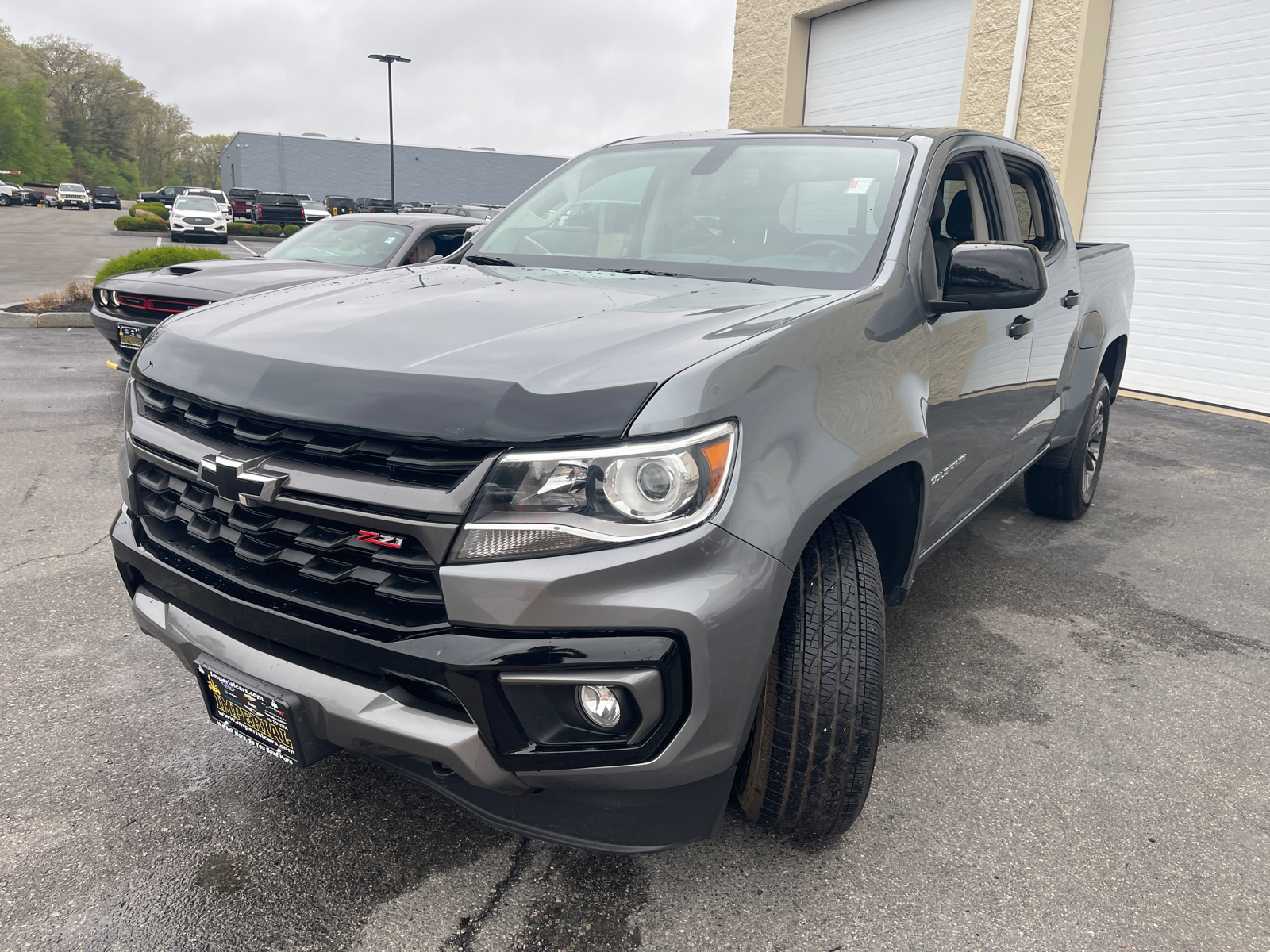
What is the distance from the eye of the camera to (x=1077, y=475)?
458 cm

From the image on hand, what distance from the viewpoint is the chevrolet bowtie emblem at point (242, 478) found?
1.71 metres

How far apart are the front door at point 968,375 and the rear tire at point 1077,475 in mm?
1355

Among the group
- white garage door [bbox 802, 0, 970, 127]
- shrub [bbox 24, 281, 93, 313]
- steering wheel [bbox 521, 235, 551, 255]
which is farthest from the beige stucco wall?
shrub [bbox 24, 281, 93, 313]

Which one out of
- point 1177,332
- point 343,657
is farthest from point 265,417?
point 1177,332

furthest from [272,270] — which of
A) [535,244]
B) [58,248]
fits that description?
[58,248]

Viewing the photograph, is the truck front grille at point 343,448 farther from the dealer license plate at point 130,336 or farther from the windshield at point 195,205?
the windshield at point 195,205

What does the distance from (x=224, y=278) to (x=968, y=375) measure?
214 inches

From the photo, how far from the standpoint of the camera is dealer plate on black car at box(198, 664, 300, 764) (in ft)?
5.73

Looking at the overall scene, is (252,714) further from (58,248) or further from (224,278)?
(58,248)

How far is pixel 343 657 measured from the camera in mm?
1675

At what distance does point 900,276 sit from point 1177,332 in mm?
8234

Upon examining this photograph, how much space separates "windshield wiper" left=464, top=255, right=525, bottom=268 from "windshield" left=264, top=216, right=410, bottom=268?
4.18 metres

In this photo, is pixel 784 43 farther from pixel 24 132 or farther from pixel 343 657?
pixel 24 132

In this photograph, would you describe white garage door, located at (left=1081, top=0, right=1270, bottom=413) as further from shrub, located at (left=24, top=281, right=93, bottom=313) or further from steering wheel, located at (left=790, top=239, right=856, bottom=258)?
shrub, located at (left=24, top=281, right=93, bottom=313)
